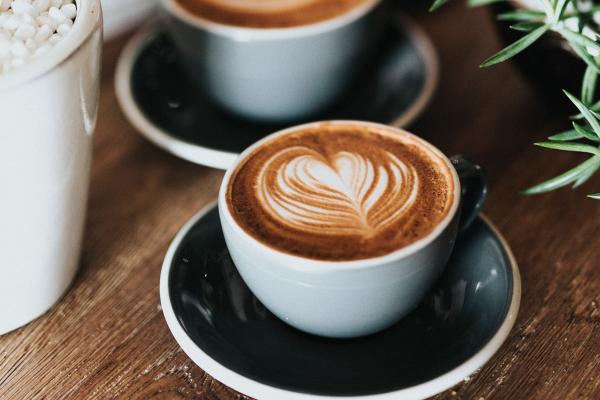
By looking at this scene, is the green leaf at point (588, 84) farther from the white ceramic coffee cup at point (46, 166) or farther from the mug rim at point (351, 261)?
the white ceramic coffee cup at point (46, 166)

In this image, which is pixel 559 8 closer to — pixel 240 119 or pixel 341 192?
pixel 341 192

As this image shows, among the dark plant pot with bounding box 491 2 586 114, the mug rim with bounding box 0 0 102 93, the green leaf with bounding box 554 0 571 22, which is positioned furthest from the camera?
the dark plant pot with bounding box 491 2 586 114

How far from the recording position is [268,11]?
2.67 ft

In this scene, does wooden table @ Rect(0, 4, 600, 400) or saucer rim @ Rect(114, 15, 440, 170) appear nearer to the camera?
wooden table @ Rect(0, 4, 600, 400)

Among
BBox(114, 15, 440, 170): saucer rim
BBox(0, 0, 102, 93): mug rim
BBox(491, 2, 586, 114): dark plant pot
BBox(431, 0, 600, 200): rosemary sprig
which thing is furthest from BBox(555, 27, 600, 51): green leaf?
BBox(0, 0, 102, 93): mug rim

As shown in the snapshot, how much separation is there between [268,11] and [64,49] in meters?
0.35

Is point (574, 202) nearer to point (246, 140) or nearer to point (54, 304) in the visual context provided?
point (246, 140)

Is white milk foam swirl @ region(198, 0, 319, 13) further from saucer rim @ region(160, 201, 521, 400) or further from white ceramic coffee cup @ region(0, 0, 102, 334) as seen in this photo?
saucer rim @ region(160, 201, 521, 400)

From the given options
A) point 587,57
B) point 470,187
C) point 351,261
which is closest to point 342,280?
point 351,261

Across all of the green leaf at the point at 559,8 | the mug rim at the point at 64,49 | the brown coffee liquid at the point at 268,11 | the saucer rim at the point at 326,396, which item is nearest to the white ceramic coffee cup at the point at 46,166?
the mug rim at the point at 64,49

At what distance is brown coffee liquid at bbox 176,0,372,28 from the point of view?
799 millimetres

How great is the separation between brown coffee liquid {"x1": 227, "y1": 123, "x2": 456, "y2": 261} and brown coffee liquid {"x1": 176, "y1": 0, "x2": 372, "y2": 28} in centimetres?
21

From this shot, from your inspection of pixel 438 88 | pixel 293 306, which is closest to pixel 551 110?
pixel 438 88

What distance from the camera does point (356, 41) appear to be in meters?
0.80
